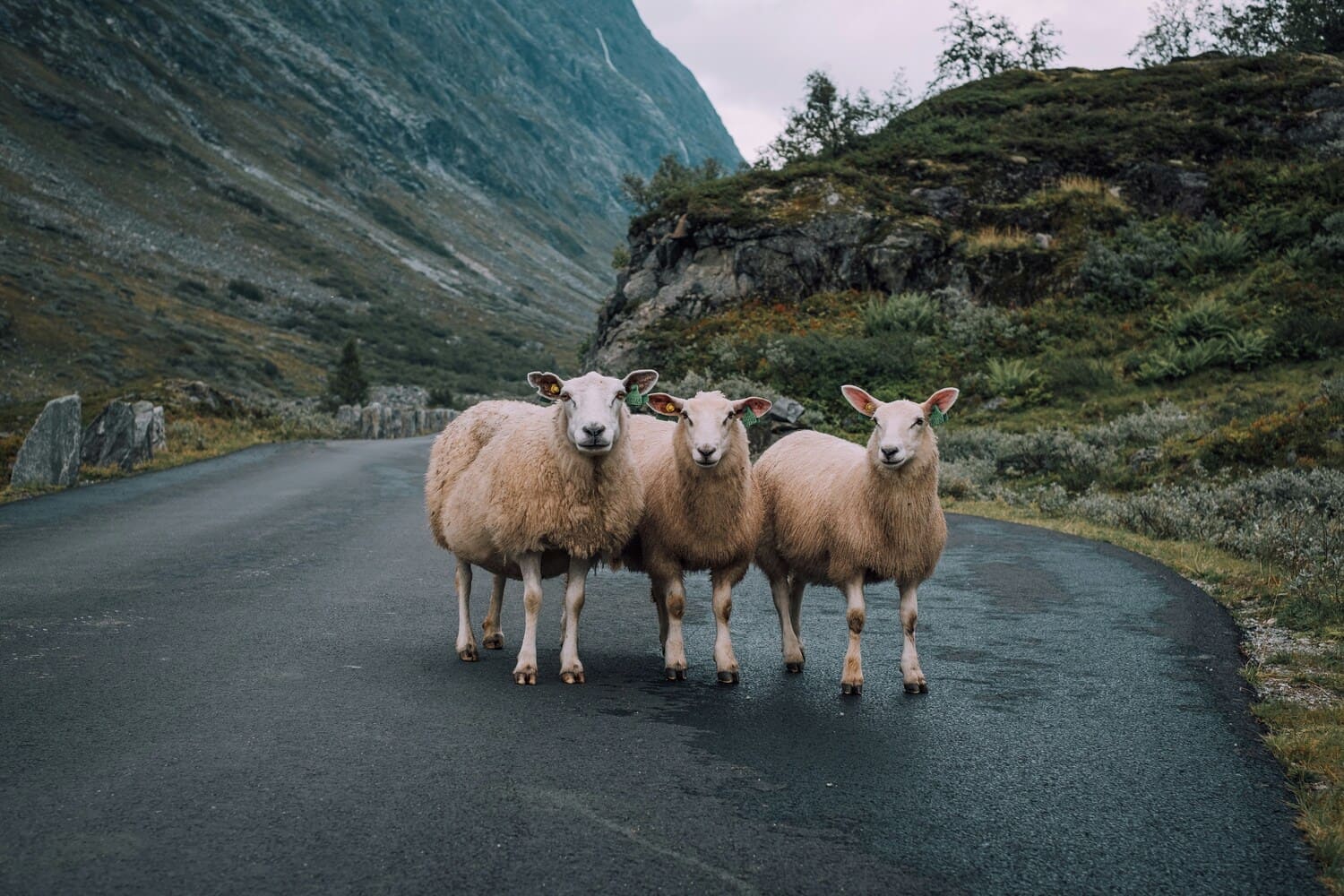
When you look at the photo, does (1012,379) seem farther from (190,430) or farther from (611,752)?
(611,752)

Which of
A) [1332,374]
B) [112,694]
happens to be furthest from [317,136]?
[112,694]

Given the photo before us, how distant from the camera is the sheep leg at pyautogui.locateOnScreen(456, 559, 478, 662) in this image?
7.32 meters

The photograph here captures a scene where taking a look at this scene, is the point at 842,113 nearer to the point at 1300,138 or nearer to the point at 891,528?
the point at 1300,138

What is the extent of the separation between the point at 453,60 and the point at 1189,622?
198102 mm

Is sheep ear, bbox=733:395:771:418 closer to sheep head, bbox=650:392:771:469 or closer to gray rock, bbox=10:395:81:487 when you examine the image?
sheep head, bbox=650:392:771:469

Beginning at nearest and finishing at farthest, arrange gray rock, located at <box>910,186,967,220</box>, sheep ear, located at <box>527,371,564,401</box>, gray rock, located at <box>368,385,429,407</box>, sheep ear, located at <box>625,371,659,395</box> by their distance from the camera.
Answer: sheep ear, located at <box>527,371,564,401</box> < sheep ear, located at <box>625,371,659,395</box> < gray rock, located at <box>910,186,967,220</box> < gray rock, located at <box>368,385,429,407</box>

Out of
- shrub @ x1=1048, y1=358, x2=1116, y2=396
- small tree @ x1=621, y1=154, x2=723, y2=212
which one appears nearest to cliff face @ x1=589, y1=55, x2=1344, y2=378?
shrub @ x1=1048, y1=358, x2=1116, y2=396

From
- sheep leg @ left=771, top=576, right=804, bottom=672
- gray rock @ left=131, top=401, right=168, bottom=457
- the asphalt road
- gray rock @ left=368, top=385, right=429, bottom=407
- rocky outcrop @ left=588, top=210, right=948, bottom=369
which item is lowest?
the asphalt road

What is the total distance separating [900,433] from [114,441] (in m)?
18.1

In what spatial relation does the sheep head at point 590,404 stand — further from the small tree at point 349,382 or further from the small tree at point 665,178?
the small tree at point 665,178

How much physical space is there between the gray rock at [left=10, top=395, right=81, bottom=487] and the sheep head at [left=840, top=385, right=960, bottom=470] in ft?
48.1

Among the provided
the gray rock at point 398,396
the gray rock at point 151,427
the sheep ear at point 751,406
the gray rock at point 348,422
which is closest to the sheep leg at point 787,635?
the sheep ear at point 751,406

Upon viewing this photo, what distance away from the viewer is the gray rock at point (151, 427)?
2131 cm

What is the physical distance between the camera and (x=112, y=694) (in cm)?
600
